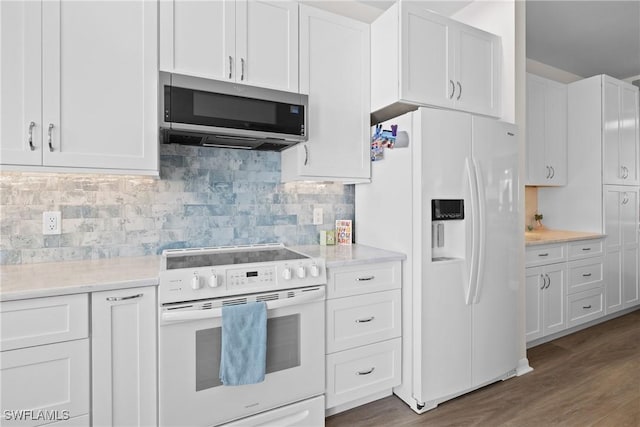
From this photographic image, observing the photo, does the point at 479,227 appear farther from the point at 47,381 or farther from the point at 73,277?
the point at 47,381

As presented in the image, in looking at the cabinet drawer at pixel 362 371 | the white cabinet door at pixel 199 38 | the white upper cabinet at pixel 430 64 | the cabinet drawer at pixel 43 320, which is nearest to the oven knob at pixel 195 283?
the cabinet drawer at pixel 43 320

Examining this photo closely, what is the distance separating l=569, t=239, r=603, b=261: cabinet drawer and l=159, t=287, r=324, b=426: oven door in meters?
2.76

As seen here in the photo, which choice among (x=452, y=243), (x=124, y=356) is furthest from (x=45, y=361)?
(x=452, y=243)

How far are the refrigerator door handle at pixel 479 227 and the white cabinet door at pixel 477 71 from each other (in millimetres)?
511

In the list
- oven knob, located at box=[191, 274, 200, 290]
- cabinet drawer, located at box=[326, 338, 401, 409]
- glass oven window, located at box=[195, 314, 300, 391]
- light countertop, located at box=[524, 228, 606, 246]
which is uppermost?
light countertop, located at box=[524, 228, 606, 246]

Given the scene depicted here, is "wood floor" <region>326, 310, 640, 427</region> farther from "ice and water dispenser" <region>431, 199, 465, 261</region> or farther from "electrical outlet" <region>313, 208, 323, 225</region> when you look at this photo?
"electrical outlet" <region>313, 208, 323, 225</region>

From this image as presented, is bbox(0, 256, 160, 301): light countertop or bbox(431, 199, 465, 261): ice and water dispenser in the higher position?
bbox(431, 199, 465, 261): ice and water dispenser

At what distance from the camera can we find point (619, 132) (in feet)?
12.1

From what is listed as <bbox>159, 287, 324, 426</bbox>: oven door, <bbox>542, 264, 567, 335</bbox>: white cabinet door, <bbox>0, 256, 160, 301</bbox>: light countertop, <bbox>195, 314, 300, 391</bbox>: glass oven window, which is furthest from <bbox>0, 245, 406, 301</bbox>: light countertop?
<bbox>542, 264, 567, 335</bbox>: white cabinet door

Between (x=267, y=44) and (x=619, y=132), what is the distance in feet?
13.0

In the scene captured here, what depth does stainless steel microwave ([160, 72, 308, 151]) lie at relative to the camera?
5.63 ft

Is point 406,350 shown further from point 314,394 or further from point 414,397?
point 314,394

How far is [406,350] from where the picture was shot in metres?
2.13

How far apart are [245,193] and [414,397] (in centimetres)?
169
